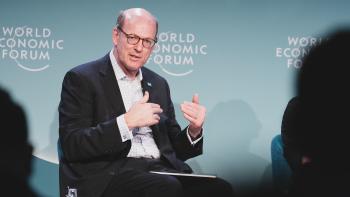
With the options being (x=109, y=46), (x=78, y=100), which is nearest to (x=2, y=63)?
(x=109, y=46)

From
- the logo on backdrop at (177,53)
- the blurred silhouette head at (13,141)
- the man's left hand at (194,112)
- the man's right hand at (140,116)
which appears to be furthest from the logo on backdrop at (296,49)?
the blurred silhouette head at (13,141)

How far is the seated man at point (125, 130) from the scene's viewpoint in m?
2.52

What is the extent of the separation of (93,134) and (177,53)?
1460 mm

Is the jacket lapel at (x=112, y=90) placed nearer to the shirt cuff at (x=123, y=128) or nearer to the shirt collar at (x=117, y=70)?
the shirt collar at (x=117, y=70)

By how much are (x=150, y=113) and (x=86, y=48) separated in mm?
1425

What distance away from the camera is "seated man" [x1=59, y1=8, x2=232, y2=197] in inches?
99.3

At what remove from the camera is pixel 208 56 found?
3.89 meters

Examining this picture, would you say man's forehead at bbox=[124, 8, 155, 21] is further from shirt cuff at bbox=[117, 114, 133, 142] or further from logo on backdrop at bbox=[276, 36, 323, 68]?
logo on backdrop at bbox=[276, 36, 323, 68]

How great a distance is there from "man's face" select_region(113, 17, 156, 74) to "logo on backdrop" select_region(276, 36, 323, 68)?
4.54 ft

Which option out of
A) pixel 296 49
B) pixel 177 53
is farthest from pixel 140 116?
pixel 296 49

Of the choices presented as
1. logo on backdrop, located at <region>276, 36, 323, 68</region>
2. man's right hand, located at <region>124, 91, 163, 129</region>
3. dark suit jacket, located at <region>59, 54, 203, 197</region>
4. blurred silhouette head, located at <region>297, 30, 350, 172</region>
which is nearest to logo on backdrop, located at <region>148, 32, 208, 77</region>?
logo on backdrop, located at <region>276, 36, 323, 68</region>

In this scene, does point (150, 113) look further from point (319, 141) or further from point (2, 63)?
point (2, 63)

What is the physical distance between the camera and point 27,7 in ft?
12.5

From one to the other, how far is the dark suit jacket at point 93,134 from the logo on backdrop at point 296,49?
49.4 inches
